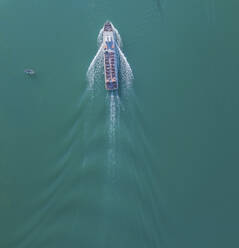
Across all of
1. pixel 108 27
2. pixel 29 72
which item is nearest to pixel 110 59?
pixel 108 27

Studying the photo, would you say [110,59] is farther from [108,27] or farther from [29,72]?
[29,72]

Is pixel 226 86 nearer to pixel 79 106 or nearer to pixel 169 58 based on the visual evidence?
pixel 169 58

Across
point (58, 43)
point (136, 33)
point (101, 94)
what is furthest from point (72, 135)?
point (136, 33)

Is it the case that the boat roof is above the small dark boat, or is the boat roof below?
above

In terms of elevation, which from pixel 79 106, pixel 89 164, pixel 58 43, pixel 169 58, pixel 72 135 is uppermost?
pixel 58 43

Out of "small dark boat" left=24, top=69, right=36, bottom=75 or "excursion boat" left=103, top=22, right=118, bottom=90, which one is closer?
"excursion boat" left=103, top=22, right=118, bottom=90

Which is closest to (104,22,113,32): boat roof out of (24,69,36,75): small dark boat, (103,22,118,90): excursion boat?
(103,22,118,90): excursion boat

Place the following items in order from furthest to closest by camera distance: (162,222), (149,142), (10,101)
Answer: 1. (10,101)
2. (149,142)
3. (162,222)

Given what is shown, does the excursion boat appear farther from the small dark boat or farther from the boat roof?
the small dark boat
